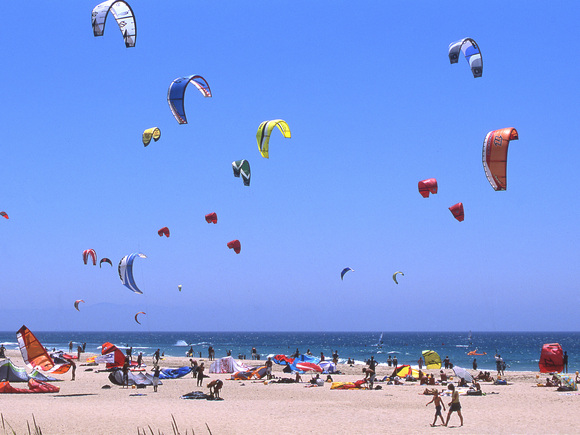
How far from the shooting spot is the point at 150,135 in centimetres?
2383

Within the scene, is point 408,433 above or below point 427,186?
below

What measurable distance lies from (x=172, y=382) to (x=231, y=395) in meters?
4.31

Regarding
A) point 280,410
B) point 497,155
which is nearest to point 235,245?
point 280,410

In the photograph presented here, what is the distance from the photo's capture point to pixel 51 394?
18125 mm

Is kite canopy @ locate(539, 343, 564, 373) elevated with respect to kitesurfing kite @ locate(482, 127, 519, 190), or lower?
lower

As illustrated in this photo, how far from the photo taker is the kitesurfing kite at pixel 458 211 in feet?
74.3

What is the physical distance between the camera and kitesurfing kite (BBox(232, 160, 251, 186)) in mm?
22381

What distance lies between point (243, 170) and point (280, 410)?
995cm

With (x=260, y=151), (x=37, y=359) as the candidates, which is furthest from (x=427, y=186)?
(x=37, y=359)

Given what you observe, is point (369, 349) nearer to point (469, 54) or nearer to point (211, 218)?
point (211, 218)

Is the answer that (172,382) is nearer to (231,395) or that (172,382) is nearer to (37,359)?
(231,395)

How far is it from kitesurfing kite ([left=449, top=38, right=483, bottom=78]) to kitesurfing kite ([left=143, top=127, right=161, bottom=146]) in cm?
1161

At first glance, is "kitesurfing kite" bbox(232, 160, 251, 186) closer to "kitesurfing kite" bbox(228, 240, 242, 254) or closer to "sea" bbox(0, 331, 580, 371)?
"kitesurfing kite" bbox(228, 240, 242, 254)

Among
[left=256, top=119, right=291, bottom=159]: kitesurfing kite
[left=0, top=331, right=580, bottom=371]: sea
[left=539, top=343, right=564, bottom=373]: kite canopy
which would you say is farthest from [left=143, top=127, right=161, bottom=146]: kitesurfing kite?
[left=0, top=331, right=580, bottom=371]: sea
